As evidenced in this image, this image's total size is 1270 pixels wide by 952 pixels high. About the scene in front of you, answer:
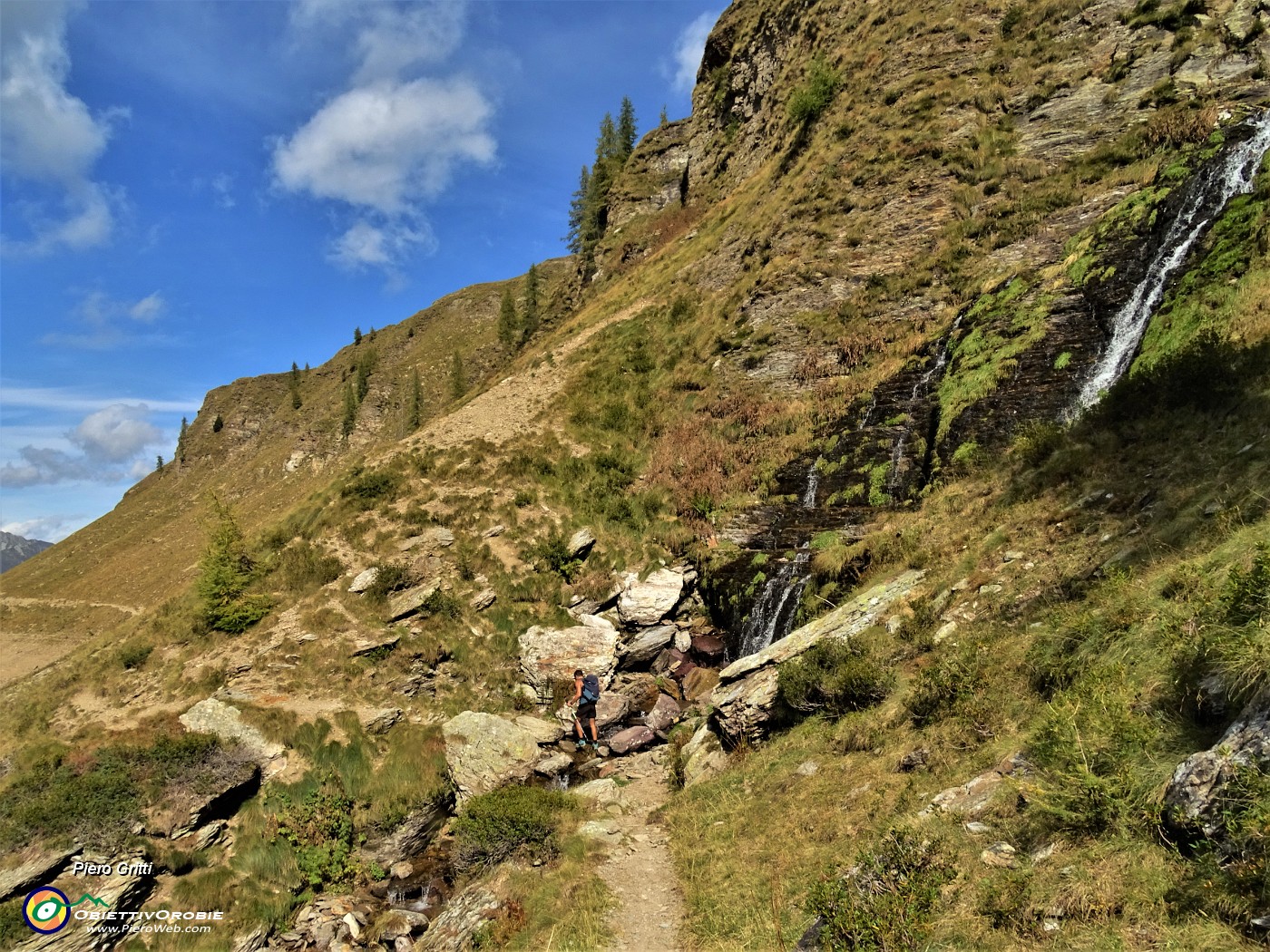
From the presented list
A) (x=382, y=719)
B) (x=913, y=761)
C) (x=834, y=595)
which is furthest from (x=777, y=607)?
(x=382, y=719)

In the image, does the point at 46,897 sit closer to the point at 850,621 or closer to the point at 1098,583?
the point at 850,621

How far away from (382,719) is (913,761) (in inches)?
583

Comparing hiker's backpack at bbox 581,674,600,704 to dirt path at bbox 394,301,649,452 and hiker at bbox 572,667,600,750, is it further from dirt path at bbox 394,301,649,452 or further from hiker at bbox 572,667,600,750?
dirt path at bbox 394,301,649,452

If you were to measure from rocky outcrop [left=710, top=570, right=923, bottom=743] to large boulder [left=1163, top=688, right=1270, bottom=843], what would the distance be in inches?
292

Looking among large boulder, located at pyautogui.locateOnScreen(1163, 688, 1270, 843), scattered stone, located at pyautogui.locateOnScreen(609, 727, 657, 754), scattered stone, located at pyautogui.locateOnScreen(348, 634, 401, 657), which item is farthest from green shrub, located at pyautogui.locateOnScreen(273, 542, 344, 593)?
large boulder, located at pyautogui.locateOnScreen(1163, 688, 1270, 843)

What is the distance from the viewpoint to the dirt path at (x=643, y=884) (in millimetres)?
8430

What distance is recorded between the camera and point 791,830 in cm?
883

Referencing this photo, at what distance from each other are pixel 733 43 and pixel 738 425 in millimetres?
50276

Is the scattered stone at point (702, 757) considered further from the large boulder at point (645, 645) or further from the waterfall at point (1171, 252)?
the waterfall at point (1171, 252)

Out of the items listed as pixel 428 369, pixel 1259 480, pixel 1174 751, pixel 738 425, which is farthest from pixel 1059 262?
pixel 428 369

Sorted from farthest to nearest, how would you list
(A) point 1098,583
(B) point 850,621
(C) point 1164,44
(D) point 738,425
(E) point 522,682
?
(D) point 738,425 → (C) point 1164,44 → (E) point 522,682 → (B) point 850,621 → (A) point 1098,583

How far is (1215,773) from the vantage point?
181 inches

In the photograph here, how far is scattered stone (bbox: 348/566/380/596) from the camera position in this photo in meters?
20.8

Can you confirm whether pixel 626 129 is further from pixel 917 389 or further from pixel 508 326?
pixel 917 389
